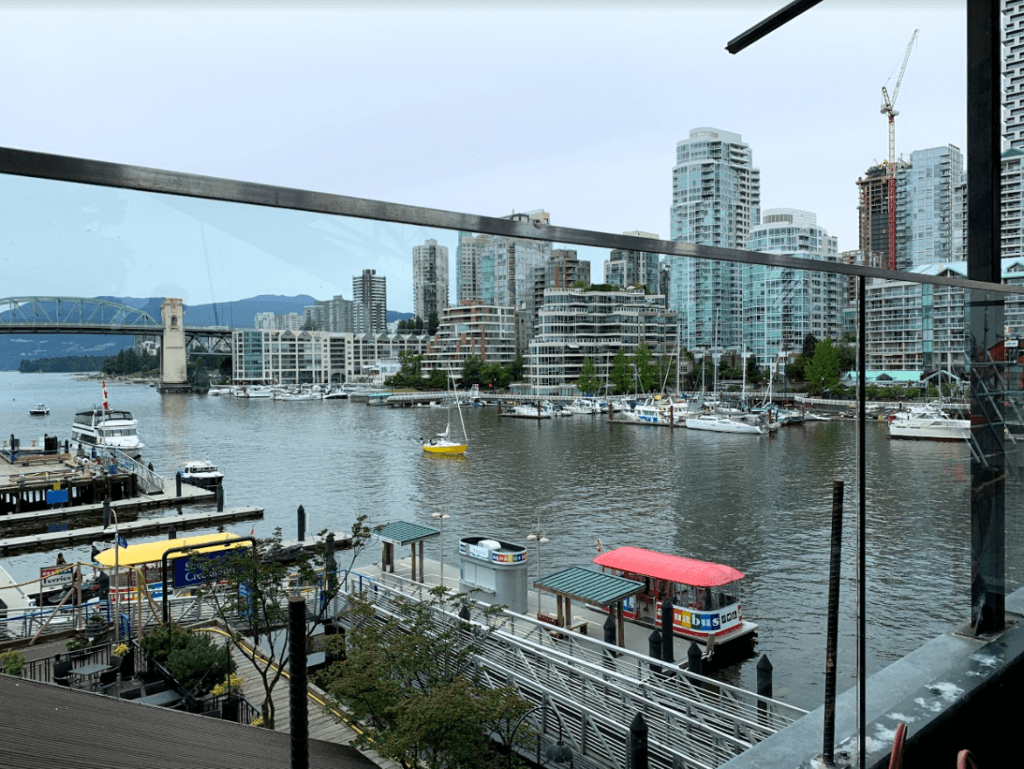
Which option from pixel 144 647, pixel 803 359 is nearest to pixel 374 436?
pixel 144 647

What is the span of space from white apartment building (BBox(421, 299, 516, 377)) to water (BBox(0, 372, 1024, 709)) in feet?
11.5

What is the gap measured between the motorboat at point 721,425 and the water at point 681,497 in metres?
0.31

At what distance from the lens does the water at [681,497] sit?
17.9 feet

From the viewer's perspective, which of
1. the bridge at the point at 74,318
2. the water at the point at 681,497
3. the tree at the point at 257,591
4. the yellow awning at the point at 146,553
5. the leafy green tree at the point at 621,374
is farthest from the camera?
the leafy green tree at the point at 621,374

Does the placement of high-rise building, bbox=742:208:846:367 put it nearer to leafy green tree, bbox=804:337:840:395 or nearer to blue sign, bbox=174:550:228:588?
leafy green tree, bbox=804:337:840:395

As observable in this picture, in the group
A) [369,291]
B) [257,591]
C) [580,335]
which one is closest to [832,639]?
[369,291]

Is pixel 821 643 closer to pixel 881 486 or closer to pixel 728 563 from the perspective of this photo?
pixel 728 563

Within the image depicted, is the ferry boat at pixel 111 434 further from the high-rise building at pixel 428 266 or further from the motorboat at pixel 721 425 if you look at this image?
the motorboat at pixel 721 425

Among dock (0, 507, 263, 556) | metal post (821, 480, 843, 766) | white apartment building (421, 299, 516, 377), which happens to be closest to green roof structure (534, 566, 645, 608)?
metal post (821, 480, 843, 766)

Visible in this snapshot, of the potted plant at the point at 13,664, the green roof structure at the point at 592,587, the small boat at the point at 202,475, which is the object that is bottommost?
the small boat at the point at 202,475

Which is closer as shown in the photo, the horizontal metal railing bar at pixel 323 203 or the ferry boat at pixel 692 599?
the horizontal metal railing bar at pixel 323 203

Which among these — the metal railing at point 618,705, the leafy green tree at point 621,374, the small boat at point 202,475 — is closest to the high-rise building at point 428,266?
the metal railing at point 618,705

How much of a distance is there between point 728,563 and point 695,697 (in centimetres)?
564

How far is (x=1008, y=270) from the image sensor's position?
1.18m
